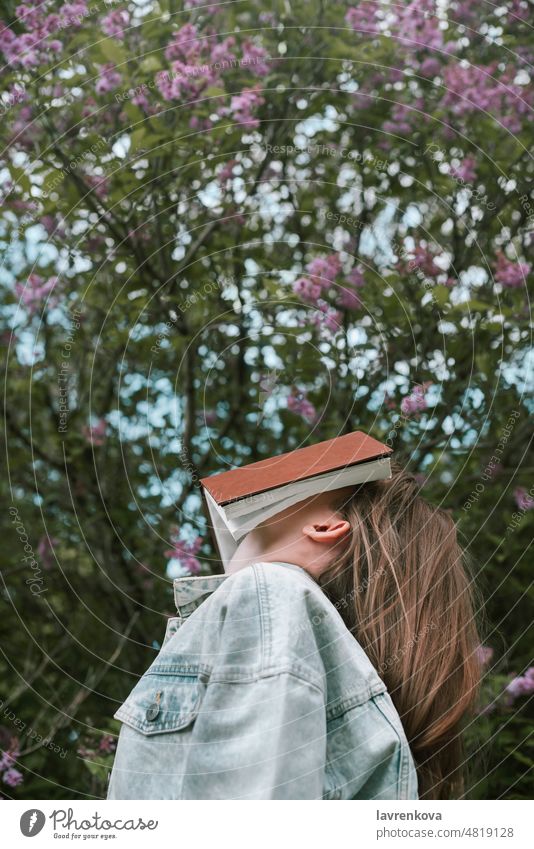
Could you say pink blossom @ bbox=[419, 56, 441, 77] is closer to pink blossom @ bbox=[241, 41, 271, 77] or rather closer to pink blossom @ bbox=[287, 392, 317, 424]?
pink blossom @ bbox=[241, 41, 271, 77]

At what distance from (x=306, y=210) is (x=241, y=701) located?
127cm

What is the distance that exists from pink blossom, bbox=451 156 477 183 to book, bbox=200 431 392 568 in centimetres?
92

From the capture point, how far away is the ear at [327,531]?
1232mm

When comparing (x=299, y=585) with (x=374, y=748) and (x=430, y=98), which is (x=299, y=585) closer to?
(x=374, y=748)

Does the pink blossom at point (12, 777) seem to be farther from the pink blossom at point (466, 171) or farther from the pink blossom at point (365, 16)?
the pink blossom at point (365, 16)

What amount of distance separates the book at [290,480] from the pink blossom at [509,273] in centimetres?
79

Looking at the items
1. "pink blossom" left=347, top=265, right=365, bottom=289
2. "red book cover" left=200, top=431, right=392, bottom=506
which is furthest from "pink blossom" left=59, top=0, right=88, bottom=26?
"red book cover" left=200, top=431, right=392, bottom=506

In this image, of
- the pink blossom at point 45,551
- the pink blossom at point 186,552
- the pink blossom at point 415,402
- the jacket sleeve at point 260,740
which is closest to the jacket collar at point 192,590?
the jacket sleeve at point 260,740

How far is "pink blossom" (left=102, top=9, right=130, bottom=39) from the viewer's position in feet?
6.04

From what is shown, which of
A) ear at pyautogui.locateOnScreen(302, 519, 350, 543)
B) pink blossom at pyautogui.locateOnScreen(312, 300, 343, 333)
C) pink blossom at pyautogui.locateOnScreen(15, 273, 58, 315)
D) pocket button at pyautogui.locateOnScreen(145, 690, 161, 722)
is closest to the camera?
pocket button at pyautogui.locateOnScreen(145, 690, 161, 722)

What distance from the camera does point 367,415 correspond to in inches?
76.9

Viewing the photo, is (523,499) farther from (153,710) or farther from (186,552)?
(153,710)

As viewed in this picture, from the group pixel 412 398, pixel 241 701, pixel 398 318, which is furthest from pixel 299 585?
pixel 398 318

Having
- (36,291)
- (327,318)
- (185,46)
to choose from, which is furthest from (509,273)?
(36,291)
